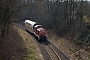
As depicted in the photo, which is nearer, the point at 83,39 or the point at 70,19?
the point at 83,39

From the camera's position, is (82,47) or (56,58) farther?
(82,47)

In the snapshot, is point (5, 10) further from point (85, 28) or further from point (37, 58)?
point (85, 28)

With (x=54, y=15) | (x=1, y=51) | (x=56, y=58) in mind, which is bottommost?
(x=56, y=58)

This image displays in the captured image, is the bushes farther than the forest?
No

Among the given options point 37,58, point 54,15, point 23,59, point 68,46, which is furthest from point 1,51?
point 54,15

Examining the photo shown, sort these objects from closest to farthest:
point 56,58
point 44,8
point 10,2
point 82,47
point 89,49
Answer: point 10,2
point 56,58
point 89,49
point 82,47
point 44,8

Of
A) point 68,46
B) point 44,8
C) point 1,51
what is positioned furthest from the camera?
point 44,8

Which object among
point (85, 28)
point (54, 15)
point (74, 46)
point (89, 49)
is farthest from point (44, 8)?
point (89, 49)

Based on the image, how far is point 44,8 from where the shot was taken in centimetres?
5756

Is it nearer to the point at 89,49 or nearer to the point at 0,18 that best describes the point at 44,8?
the point at 89,49

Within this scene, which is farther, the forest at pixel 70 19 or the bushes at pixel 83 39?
the forest at pixel 70 19

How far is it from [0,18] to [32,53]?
9.58 meters

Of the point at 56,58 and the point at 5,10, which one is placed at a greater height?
the point at 5,10

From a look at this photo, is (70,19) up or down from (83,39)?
up
